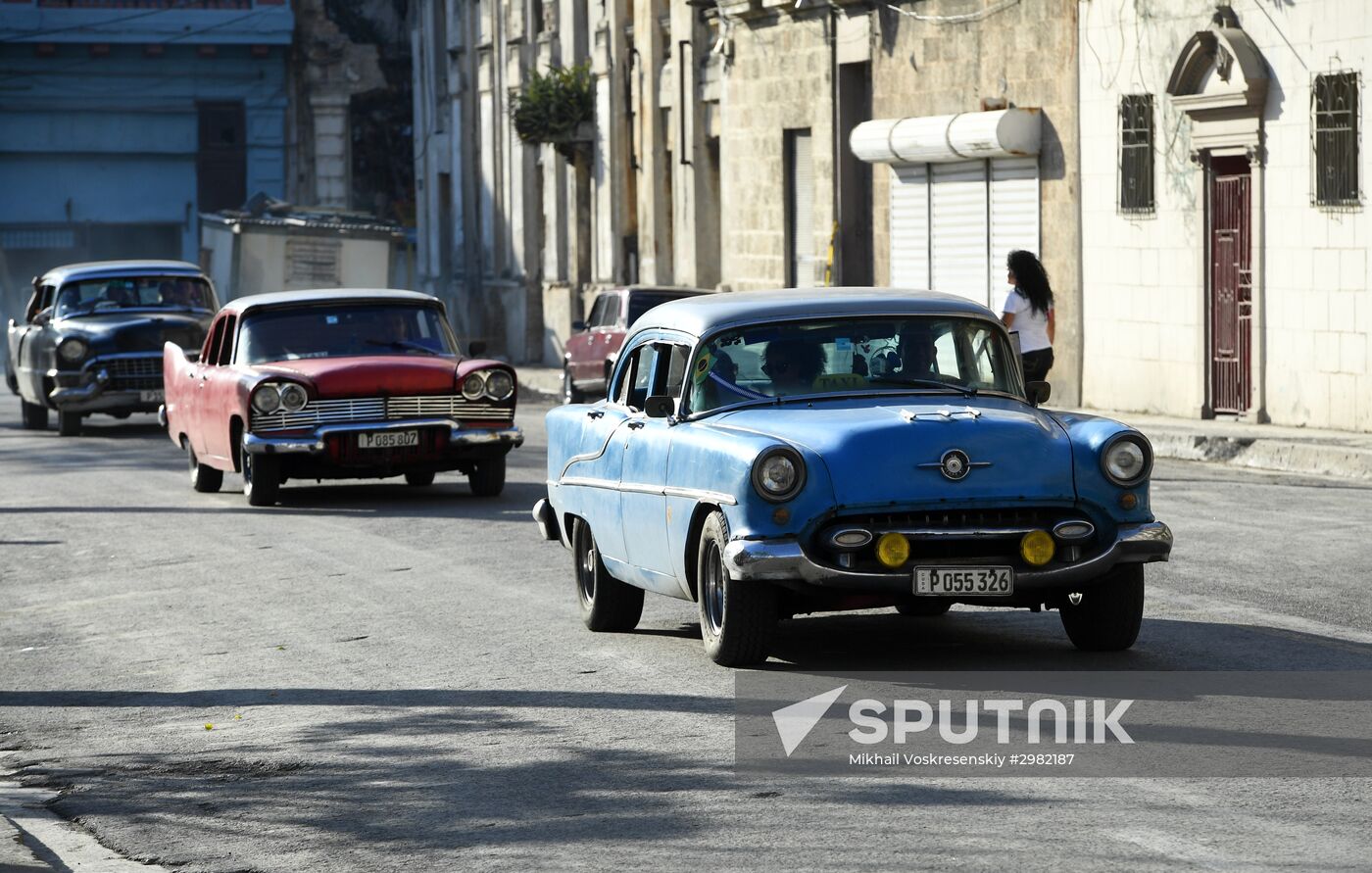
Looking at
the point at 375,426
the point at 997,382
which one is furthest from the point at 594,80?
the point at 997,382

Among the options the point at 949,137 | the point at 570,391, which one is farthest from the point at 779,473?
the point at 570,391

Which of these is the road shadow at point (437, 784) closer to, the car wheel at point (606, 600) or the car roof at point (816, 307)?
the car wheel at point (606, 600)

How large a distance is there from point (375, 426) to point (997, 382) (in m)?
7.56

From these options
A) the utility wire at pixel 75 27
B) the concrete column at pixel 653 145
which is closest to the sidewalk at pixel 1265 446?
the concrete column at pixel 653 145

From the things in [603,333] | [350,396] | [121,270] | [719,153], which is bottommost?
[350,396]

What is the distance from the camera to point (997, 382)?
973 centimetres

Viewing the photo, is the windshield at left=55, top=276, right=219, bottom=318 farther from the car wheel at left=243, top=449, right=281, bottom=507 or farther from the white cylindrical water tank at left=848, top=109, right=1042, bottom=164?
the car wheel at left=243, top=449, right=281, bottom=507

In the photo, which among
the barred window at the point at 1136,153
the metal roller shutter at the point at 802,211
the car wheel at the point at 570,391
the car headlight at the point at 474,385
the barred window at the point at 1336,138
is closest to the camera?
the car headlight at the point at 474,385

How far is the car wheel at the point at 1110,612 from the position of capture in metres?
8.92

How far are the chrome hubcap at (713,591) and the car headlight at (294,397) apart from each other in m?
7.81

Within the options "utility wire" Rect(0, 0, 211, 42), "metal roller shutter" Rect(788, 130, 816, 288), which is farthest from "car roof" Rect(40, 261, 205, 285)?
"utility wire" Rect(0, 0, 211, 42)

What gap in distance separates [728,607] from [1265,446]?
37.0ft

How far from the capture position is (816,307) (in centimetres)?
967

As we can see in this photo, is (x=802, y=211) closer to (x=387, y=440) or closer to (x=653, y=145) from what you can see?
(x=653, y=145)
